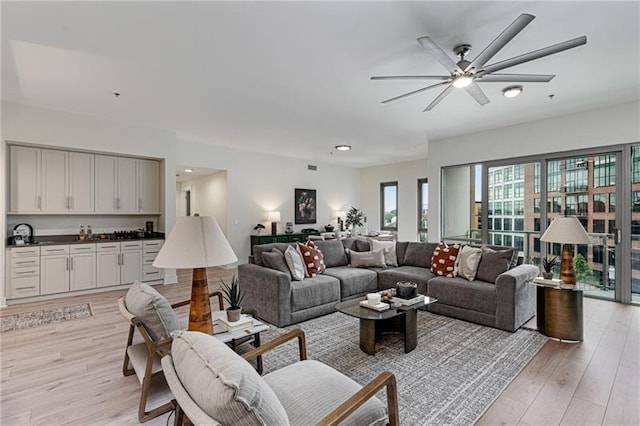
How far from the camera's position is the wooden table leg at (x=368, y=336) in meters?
2.76

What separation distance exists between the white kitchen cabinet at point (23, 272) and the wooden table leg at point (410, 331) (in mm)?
5280

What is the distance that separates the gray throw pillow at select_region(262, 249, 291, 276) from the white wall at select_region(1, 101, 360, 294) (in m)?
2.74

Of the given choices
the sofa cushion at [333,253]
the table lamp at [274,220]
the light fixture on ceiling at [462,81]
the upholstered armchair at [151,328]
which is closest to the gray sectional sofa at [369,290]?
the sofa cushion at [333,253]

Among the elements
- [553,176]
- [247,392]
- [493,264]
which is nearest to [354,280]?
[493,264]

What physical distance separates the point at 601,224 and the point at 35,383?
22.6 ft

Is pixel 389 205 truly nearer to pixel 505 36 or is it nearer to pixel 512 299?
pixel 512 299

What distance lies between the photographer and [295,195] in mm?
8375

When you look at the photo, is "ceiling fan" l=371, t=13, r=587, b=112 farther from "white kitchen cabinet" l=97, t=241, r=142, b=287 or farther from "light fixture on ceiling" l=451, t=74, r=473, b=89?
"white kitchen cabinet" l=97, t=241, r=142, b=287

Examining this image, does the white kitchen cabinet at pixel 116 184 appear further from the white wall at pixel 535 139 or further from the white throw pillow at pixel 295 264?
the white wall at pixel 535 139

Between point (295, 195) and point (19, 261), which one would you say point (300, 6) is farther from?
point (295, 195)

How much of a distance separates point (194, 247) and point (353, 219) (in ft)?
26.0

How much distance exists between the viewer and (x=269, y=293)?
3512 mm

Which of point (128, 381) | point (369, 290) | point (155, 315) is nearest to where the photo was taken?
point (155, 315)

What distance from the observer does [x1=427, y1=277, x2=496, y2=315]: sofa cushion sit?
343 centimetres
